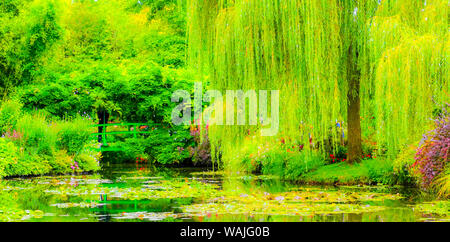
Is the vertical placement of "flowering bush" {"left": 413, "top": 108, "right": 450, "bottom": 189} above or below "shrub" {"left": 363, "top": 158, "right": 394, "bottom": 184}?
above

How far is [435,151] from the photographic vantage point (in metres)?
9.20

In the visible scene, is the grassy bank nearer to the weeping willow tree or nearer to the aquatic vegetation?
the weeping willow tree

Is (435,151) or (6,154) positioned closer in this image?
(435,151)

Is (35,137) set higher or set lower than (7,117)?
lower

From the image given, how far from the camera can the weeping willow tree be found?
927 cm

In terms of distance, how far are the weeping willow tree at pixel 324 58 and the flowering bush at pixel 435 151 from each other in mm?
271

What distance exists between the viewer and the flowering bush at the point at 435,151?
9.09m

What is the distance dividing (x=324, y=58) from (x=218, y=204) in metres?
2.95

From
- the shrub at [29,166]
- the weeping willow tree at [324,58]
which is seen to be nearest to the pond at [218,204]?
the weeping willow tree at [324,58]

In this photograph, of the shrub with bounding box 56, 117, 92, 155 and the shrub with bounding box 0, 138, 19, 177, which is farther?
the shrub with bounding box 56, 117, 92, 155

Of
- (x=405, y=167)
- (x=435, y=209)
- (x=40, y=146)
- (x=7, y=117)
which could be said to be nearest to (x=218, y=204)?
(x=435, y=209)

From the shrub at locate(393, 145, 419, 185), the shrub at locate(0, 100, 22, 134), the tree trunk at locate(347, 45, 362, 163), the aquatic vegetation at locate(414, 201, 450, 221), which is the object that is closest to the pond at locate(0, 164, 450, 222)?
the aquatic vegetation at locate(414, 201, 450, 221)

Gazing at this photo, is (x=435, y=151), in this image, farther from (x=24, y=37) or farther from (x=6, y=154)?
(x=24, y=37)

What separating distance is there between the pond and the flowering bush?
49cm
